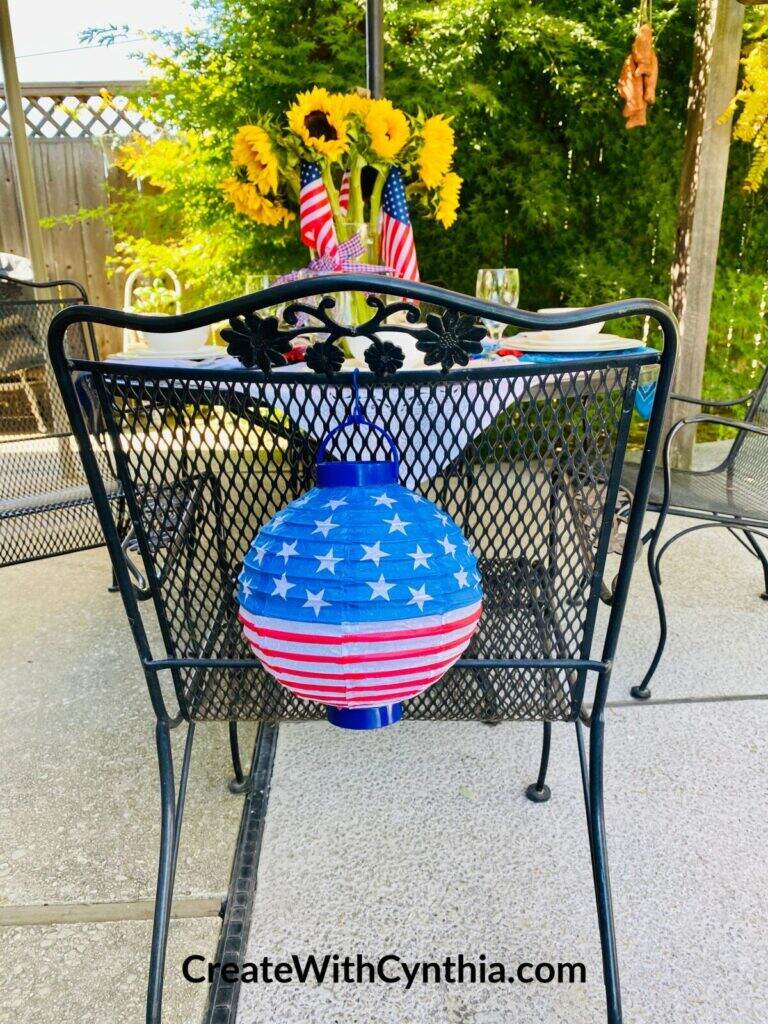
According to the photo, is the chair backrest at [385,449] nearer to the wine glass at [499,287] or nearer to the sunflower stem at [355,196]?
the wine glass at [499,287]

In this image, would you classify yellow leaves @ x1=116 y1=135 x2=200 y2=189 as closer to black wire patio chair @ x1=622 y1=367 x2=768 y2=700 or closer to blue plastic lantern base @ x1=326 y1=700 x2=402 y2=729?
black wire patio chair @ x1=622 y1=367 x2=768 y2=700

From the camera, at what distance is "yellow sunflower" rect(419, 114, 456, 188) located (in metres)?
1.61

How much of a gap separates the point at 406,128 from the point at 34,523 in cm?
150

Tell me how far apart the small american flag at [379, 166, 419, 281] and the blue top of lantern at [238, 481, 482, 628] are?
1.18 meters

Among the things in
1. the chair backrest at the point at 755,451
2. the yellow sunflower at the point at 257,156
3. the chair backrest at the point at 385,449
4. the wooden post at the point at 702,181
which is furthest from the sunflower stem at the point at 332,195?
the wooden post at the point at 702,181

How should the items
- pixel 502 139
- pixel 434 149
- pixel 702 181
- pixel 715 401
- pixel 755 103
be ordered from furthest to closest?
pixel 502 139 → pixel 702 181 → pixel 755 103 → pixel 715 401 → pixel 434 149

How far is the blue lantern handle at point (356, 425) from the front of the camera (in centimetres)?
76

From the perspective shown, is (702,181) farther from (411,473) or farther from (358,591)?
(358,591)

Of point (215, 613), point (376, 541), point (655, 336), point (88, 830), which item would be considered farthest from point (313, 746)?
point (655, 336)

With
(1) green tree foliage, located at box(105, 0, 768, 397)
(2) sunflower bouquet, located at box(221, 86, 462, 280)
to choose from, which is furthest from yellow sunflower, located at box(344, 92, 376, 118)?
(1) green tree foliage, located at box(105, 0, 768, 397)

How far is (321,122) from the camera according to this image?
1521 mm

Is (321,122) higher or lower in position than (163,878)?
higher

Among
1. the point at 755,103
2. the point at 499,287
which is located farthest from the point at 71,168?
the point at 499,287

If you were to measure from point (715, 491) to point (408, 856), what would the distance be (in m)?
1.34
